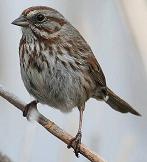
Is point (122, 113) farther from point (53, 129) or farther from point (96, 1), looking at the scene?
point (53, 129)

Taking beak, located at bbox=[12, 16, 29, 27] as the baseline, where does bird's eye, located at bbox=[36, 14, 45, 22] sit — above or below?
below

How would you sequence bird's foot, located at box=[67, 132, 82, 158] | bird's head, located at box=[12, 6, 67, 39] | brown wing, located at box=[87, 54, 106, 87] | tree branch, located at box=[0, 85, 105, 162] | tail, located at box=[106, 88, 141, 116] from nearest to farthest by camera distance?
tree branch, located at box=[0, 85, 105, 162]
bird's foot, located at box=[67, 132, 82, 158]
bird's head, located at box=[12, 6, 67, 39]
brown wing, located at box=[87, 54, 106, 87]
tail, located at box=[106, 88, 141, 116]

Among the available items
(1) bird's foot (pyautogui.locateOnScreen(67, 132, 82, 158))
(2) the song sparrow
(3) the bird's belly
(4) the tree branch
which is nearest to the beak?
(2) the song sparrow

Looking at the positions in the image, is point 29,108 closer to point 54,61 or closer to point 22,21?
point 54,61

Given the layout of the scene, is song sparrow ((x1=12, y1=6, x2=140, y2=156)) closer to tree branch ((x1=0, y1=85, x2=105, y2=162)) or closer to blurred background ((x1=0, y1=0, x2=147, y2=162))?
blurred background ((x1=0, y1=0, x2=147, y2=162))

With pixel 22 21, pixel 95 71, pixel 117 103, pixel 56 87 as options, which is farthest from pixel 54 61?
pixel 117 103

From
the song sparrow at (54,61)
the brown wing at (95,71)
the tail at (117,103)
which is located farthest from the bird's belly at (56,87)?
the tail at (117,103)
